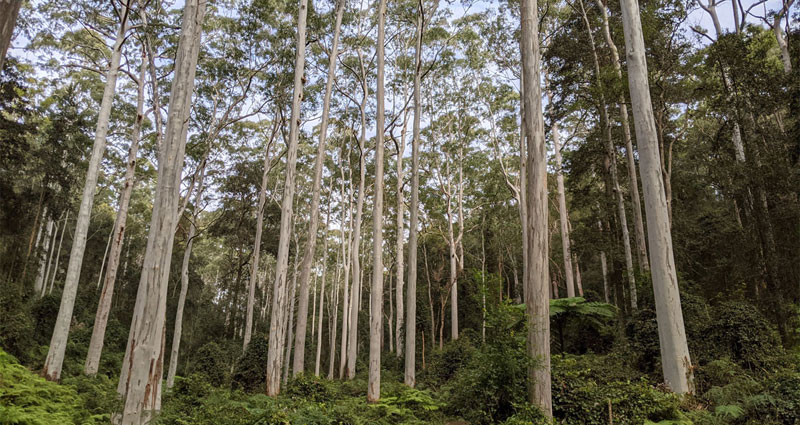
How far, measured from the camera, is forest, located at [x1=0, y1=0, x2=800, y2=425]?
616cm

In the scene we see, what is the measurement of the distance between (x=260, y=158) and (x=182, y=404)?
1471 cm

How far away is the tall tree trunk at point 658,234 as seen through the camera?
6.52 meters

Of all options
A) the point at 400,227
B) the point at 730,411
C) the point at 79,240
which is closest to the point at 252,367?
the point at 400,227

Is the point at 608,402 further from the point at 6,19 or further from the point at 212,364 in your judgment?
the point at 212,364

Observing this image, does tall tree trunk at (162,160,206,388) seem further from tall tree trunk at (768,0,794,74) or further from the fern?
tall tree trunk at (768,0,794,74)

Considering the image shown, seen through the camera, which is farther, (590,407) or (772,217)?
(772,217)

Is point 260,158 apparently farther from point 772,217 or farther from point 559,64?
point 772,217

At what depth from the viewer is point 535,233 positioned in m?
6.12

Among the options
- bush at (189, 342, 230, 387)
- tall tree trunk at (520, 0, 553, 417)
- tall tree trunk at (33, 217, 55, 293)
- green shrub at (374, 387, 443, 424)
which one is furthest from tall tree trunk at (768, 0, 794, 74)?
tall tree trunk at (33, 217, 55, 293)

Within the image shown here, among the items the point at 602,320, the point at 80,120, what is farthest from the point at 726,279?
the point at 80,120

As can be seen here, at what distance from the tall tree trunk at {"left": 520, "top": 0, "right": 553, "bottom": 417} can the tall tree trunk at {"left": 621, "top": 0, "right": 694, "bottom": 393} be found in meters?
2.23

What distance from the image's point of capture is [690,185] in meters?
18.8

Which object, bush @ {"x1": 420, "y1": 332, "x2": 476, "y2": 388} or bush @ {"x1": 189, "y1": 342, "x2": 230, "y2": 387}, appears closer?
bush @ {"x1": 420, "y1": 332, "x2": 476, "y2": 388}

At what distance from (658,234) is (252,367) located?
53.7ft
